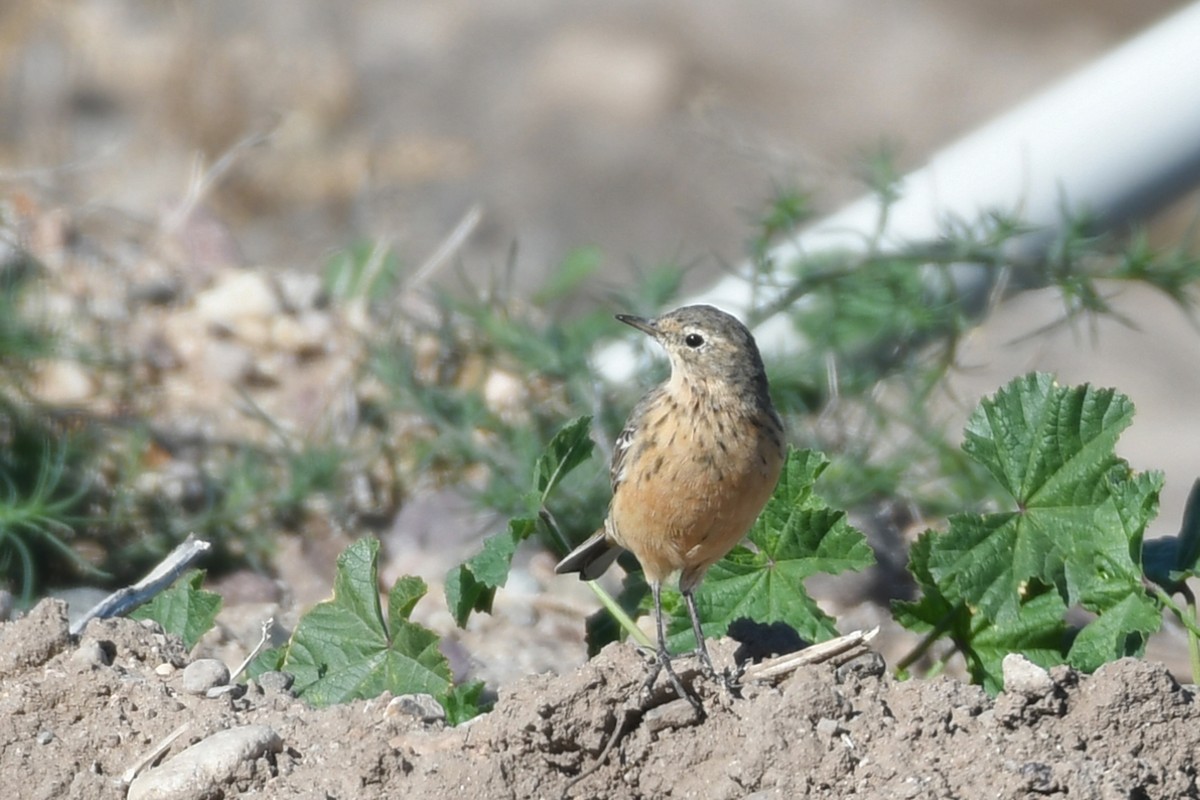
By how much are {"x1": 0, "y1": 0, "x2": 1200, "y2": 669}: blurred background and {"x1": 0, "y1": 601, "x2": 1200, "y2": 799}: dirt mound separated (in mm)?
7784

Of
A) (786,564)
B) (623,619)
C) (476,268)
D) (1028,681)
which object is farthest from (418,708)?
(476,268)

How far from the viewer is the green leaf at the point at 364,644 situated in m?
3.97

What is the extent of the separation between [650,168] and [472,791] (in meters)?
12.2

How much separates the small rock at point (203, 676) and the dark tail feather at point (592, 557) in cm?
102

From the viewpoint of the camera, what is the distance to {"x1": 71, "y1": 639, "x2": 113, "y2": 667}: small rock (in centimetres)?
373

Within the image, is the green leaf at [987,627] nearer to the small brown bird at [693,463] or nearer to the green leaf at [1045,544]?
the green leaf at [1045,544]

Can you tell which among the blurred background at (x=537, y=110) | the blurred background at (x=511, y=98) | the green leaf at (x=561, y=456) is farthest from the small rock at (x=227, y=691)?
the blurred background at (x=511, y=98)

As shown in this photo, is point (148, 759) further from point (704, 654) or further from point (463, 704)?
point (704, 654)

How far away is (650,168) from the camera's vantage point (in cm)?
1509

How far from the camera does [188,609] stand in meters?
4.06

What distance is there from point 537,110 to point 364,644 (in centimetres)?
1198

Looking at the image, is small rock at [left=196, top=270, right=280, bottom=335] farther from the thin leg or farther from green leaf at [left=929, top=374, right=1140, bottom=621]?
green leaf at [left=929, top=374, right=1140, bottom=621]

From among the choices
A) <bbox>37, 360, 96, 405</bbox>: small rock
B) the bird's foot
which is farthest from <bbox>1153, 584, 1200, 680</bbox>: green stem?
<bbox>37, 360, 96, 405</bbox>: small rock

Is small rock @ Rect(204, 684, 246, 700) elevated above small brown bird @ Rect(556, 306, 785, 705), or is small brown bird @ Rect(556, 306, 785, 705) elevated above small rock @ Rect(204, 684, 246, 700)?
small brown bird @ Rect(556, 306, 785, 705)
